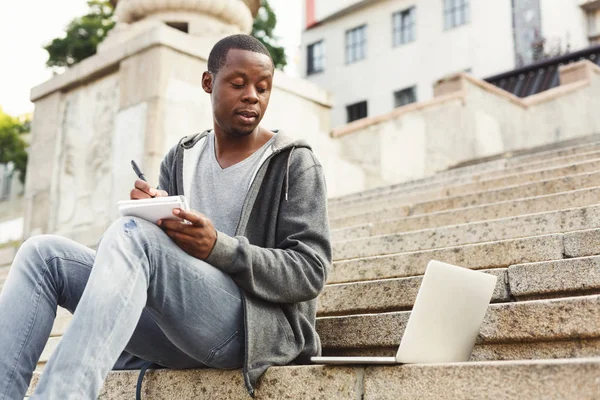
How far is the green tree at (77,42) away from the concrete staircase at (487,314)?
64.1 feet

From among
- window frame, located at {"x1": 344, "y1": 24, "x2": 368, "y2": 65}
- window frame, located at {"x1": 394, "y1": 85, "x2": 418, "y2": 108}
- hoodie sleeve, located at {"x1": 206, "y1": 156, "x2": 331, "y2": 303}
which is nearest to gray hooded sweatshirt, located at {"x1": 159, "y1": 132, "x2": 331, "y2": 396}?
hoodie sleeve, located at {"x1": 206, "y1": 156, "x2": 331, "y2": 303}

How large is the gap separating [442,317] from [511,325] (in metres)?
0.47

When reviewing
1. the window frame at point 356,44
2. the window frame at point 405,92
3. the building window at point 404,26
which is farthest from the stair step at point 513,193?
the window frame at point 356,44

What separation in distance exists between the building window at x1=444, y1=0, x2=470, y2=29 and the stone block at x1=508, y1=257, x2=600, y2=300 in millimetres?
Answer: 22284

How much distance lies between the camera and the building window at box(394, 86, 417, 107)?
974 inches

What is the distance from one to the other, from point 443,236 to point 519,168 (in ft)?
8.94

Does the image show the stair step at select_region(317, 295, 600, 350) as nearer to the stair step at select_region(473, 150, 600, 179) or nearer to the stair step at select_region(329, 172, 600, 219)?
the stair step at select_region(329, 172, 600, 219)

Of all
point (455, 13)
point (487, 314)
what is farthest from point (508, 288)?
point (455, 13)

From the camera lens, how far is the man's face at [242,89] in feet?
8.50

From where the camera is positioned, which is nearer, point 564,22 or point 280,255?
point 280,255

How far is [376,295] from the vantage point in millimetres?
3197

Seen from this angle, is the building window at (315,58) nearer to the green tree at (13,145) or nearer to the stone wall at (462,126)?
the green tree at (13,145)

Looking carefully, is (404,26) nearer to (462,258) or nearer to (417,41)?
(417,41)

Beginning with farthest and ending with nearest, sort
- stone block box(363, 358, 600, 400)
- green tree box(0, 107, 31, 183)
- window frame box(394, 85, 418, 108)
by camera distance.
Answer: window frame box(394, 85, 418, 108), green tree box(0, 107, 31, 183), stone block box(363, 358, 600, 400)
